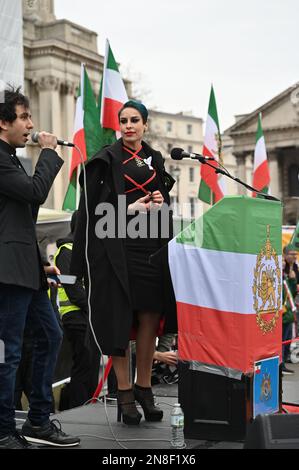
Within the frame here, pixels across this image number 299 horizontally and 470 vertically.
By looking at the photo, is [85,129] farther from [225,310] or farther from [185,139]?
[185,139]

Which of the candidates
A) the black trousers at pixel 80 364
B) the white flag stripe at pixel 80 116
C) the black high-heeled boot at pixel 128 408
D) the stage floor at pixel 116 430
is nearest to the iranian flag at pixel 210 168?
the white flag stripe at pixel 80 116

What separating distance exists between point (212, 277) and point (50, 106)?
43.8m

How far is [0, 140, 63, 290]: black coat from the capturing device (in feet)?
12.4

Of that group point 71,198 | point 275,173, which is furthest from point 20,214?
point 275,173

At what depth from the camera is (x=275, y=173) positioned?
238ft

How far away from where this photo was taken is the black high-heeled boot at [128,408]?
14.6ft

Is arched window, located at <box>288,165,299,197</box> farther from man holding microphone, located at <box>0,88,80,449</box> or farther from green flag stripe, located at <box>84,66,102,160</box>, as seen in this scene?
man holding microphone, located at <box>0,88,80,449</box>

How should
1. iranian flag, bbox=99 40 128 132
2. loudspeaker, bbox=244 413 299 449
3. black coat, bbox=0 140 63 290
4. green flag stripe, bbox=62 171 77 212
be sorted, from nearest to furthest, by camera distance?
1. loudspeaker, bbox=244 413 299 449
2. black coat, bbox=0 140 63 290
3. iranian flag, bbox=99 40 128 132
4. green flag stripe, bbox=62 171 77 212

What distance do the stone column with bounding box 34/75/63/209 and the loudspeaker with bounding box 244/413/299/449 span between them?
43.5 m

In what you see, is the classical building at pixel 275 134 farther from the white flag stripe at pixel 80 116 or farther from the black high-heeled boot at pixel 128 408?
the black high-heeled boot at pixel 128 408

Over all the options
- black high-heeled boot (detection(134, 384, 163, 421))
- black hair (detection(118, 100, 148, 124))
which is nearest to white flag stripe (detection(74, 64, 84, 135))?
black hair (detection(118, 100, 148, 124))
